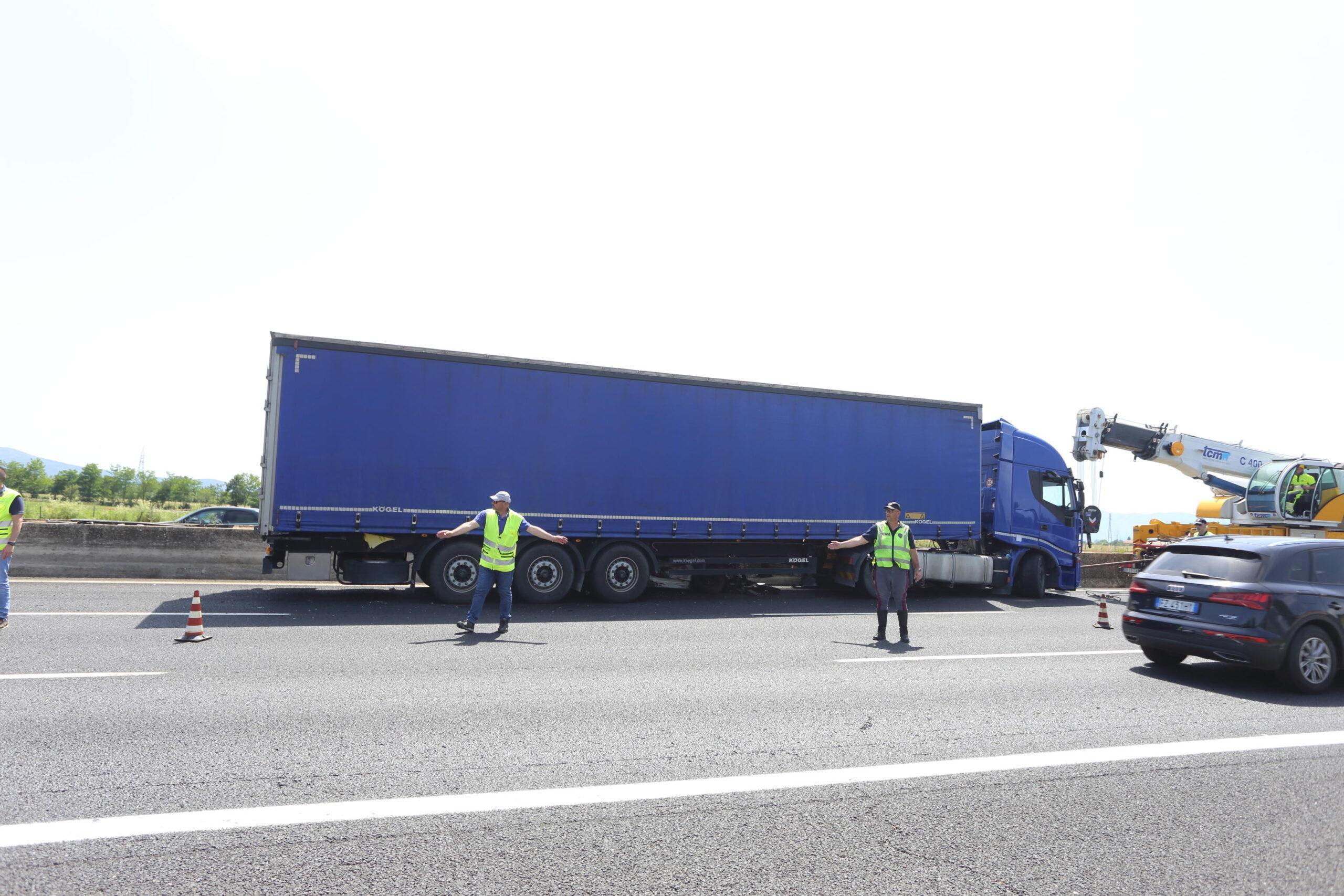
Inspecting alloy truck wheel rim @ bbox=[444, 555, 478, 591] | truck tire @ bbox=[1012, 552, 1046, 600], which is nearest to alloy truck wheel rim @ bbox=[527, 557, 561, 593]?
alloy truck wheel rim @ bbox=[444, 555, 478, 591]

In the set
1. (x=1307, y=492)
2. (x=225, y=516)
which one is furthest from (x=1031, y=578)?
(x=225, y=516)

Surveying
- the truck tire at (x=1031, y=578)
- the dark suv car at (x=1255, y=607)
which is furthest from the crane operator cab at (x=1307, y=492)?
the dark suv car at (x=1255, y=607)

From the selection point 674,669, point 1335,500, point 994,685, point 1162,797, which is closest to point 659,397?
point 674,669

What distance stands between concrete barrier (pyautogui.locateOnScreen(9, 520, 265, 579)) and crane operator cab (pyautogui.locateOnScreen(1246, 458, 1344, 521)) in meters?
21.4

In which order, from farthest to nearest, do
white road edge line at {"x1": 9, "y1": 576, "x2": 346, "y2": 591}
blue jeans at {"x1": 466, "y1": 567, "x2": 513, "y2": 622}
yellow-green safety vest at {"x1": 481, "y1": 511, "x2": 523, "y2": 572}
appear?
white road edge line at {"x1": 9, "y1": 576, "x2": 346, "y2": 591} → yellow-green safety vest at {"x1": 481, "y1": 511, "x2": 523, "y2": 572} → blue jeans at {"x1": 466, "y1": 567, "x2": 513, "y2": 622}

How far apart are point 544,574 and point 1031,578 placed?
983 cm

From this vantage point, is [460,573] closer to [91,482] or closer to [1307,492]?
[1307,492]

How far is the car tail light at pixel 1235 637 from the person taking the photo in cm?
741

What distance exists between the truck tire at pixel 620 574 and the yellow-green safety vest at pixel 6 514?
7403 millimetres

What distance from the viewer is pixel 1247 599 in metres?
7.60

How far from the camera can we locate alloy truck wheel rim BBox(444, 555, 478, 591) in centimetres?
1238

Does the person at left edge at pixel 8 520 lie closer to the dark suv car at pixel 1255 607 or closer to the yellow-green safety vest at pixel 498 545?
the yellow-green safety vest at pixel 498 545

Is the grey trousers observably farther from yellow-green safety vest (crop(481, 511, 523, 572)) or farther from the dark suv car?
yellow-green safety vest (crop(481, 511, 523, 572))

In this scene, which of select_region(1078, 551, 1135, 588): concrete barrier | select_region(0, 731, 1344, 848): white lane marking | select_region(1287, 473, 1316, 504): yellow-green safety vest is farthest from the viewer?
select_region(1078, 551, 1135, 588): concrete barrier
